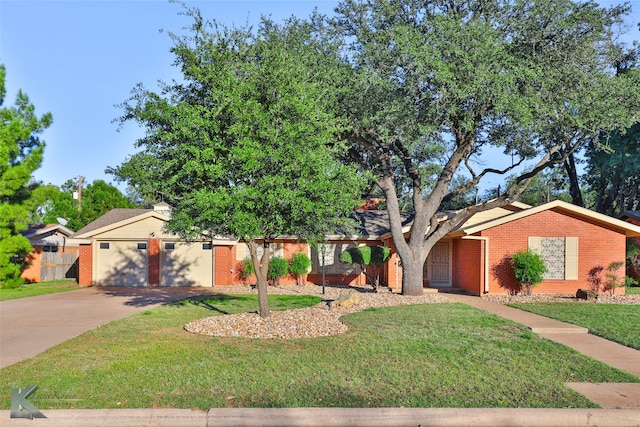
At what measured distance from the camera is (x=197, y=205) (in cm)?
986

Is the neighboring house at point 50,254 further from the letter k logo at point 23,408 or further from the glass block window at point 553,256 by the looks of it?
the letter k logo at point 23,408

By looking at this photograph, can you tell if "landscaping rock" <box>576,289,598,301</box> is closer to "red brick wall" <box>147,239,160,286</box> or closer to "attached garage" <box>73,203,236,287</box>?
"attached garage" <box>73,203,236,287</box>

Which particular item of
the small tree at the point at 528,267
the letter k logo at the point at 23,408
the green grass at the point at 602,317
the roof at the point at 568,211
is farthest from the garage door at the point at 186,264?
the letter k logo at the point at 23,408

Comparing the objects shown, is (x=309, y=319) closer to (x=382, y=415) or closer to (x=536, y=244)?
(x=382, y=415)

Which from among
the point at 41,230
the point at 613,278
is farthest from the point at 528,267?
the point at 41,230

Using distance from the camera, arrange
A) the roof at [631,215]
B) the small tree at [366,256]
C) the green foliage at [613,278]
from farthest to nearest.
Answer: the roof at [631,215] < the small tree at [366,256] < the green foliage at [613,278]

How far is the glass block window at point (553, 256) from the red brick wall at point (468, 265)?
2.25 metres

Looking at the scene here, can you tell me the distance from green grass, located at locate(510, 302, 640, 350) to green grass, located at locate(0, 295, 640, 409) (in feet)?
5.44

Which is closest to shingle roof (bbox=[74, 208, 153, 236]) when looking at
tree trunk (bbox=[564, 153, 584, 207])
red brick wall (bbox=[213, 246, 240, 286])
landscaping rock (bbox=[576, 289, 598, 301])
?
red brick wall (bbox=[213, 246, 240, 286])

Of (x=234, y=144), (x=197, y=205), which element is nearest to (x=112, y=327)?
(x=197, y=205)

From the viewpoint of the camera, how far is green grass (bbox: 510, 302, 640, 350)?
10.4 metres

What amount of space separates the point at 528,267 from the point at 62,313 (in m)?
14.6

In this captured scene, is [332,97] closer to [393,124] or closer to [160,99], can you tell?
[393,124]

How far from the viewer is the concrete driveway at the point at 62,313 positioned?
9.70m
